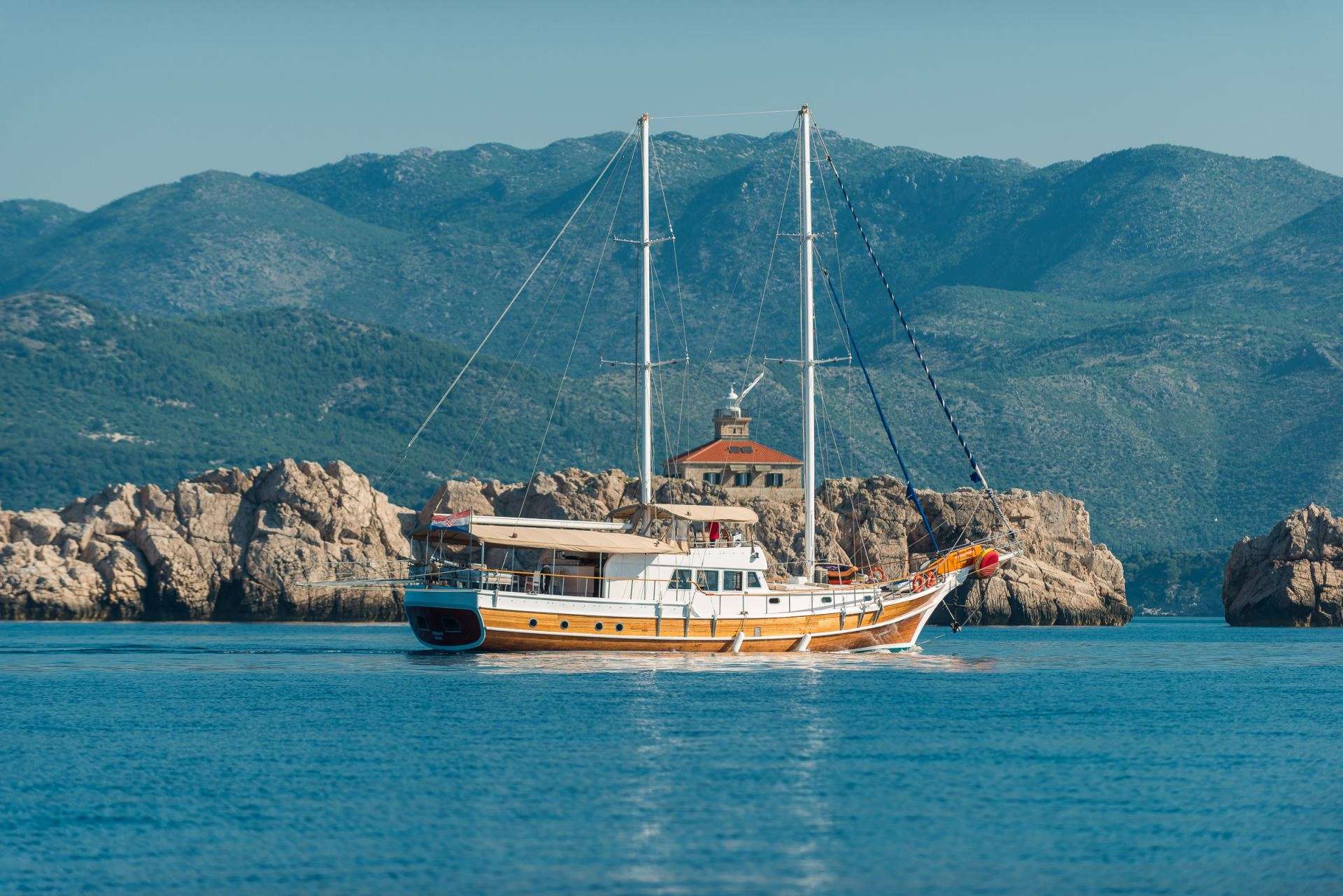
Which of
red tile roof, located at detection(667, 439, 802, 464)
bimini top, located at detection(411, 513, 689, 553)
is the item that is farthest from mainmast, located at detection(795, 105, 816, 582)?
red tile roof, located at detection(667, 439, 802, 464)

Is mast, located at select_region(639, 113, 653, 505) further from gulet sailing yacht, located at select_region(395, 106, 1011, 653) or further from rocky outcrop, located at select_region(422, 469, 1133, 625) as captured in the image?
rocky outcrop, located at select_region(422, 469, 1133, 625)

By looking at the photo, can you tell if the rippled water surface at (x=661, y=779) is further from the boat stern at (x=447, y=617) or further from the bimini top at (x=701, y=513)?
the bimini top at (x=701, y=513)

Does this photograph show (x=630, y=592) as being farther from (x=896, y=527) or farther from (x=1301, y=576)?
(x=1301, y=576)

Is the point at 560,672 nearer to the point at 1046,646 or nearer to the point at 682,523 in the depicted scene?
the point at 682,523

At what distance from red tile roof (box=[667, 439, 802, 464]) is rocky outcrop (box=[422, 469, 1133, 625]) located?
4274 mm

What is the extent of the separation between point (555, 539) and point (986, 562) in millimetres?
20333

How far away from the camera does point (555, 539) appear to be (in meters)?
61.5

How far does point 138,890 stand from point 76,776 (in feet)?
36.0

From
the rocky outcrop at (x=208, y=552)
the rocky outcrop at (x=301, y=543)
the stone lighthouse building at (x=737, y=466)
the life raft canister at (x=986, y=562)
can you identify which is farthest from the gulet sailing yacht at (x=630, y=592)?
the stone lighthouse building at (x=737, y=466)

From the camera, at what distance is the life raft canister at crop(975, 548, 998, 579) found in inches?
2901

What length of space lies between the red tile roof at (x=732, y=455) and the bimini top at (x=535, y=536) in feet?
186

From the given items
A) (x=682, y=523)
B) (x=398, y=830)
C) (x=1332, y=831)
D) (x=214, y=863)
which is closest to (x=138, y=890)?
(x=214, y=863)

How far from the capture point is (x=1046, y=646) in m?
83.6

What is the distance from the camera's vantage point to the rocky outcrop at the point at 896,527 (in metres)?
113
